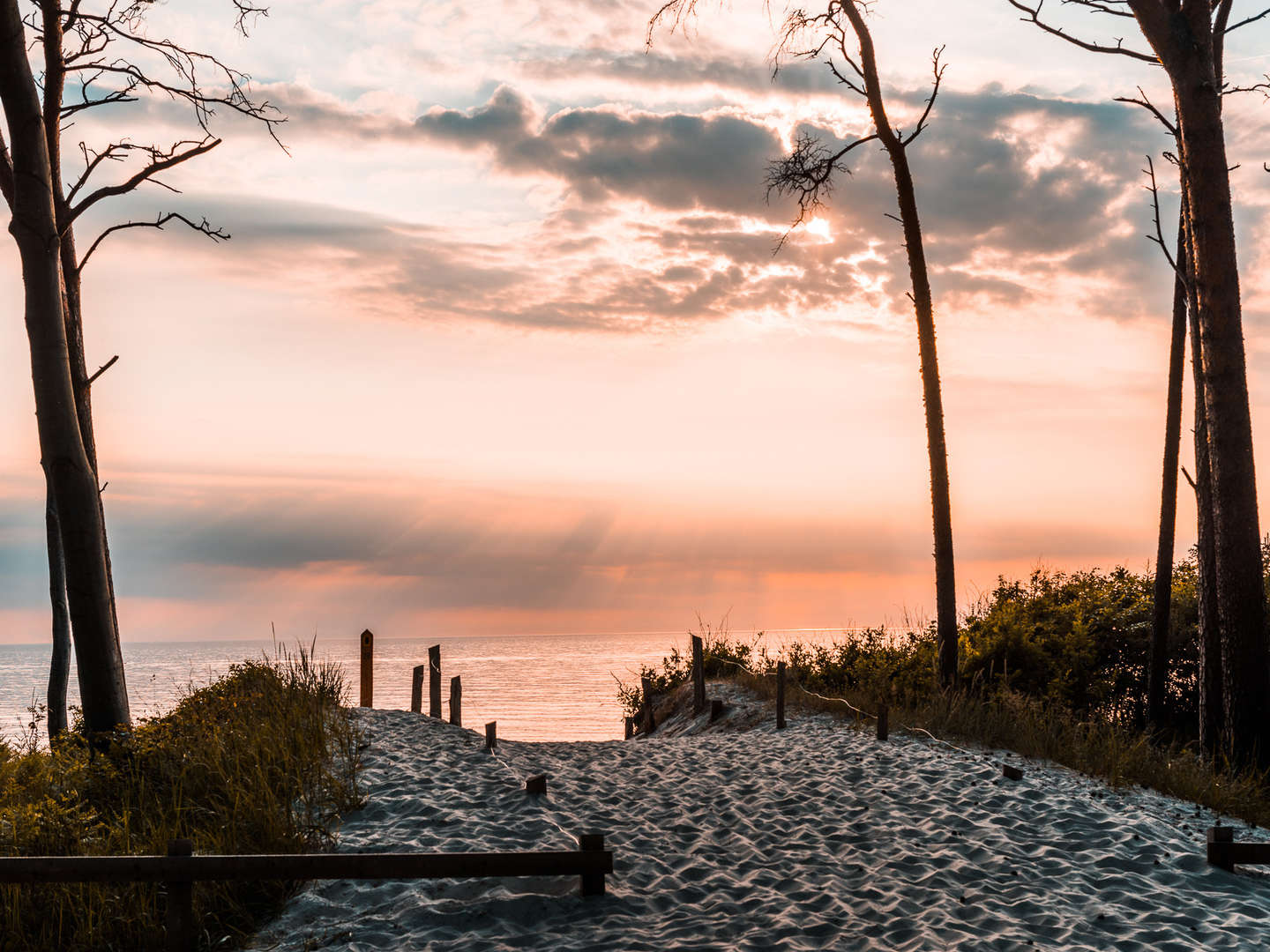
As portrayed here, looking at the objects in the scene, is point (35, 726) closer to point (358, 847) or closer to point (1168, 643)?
point (358, 847)

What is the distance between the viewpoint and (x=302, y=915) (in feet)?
21.6

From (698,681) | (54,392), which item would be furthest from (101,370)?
(698,681)

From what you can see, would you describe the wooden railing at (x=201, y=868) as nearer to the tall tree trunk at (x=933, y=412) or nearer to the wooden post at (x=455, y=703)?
the wooden post at (x=455, y=703)

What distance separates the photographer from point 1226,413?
1161 cm

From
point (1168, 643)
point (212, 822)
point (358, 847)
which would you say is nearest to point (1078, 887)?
point (358, 847)

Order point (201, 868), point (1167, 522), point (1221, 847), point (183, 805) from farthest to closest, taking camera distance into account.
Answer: point (1167, 522)
point (183, 805)
point (1221, 847)
point (201, 868)

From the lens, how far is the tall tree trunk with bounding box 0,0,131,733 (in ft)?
32.2

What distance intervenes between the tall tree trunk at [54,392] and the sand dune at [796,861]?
3.14 meters

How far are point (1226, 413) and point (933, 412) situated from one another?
552 centimetres

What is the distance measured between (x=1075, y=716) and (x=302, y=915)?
14.0 meters

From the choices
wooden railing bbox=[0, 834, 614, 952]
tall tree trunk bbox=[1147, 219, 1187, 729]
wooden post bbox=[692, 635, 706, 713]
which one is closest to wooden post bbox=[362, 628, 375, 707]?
wooden post bbox=[692, 635, 706, 713]

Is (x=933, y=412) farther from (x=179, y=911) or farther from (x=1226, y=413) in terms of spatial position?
(x=179, y=911)

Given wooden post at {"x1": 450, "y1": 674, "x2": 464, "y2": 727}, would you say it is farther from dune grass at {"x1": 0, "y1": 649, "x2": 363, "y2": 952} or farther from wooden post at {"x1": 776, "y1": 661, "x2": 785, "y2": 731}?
wooden post at {"x1": 776, "y1": 661, "x2": 785, "y2": 731}

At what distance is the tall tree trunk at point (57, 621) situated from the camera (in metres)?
16.1
